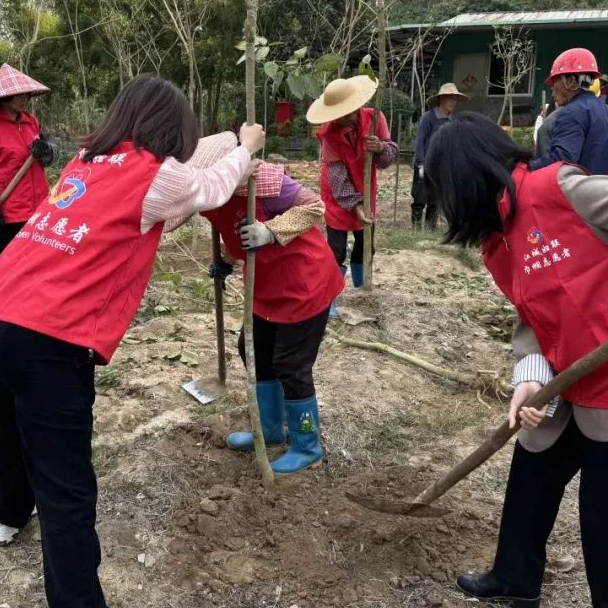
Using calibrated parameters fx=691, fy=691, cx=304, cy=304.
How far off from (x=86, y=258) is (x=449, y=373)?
2.69 meters

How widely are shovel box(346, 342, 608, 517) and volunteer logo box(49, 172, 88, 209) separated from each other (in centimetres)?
133

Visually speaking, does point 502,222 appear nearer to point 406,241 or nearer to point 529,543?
point 529,543

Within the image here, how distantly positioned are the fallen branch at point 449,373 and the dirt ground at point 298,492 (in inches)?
2.3

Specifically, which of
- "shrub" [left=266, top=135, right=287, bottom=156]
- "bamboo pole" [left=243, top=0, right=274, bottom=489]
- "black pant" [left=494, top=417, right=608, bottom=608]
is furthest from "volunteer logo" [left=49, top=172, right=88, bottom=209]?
"shrub" [left=266, top=135, right=287, bottom=156]

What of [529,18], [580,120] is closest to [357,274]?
[580,120]

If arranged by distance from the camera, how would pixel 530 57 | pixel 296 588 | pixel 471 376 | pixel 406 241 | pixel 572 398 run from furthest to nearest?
pixel 530 57 → pixel 406 241 → pixel 471 376 → pixel 296 588 → pixel 572 398

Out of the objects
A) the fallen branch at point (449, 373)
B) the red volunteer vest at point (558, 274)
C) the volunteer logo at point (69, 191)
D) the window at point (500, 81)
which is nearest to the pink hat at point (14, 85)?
the fallen branch at point (449, 373)

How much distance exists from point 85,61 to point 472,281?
10.1 metres

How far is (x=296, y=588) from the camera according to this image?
2318 millimetres

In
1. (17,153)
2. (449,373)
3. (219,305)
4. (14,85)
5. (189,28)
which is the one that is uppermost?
(189,28)

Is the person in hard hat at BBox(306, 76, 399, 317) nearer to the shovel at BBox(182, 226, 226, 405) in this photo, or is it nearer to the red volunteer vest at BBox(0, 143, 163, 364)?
the shovel at BBox(182, 226, 226, 405)

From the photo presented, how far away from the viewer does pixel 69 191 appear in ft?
6.21

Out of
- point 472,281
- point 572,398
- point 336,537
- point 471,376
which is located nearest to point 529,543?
point 572,398

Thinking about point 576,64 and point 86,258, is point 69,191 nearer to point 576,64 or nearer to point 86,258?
point 86,258
